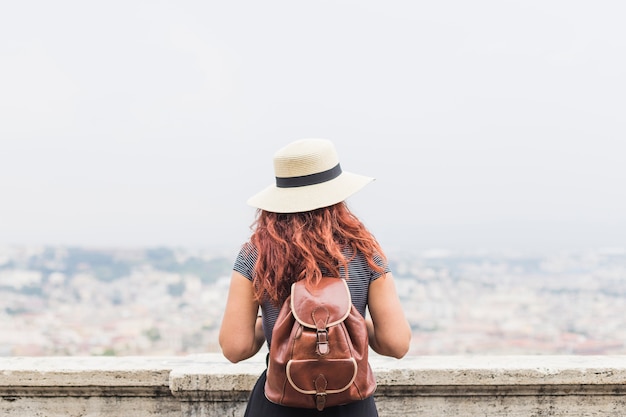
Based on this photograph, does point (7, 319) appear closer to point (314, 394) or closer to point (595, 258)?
point (314, 394)

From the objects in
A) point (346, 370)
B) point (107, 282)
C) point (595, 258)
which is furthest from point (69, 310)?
point (346, 370)

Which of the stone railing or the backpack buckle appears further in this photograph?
the stone railing

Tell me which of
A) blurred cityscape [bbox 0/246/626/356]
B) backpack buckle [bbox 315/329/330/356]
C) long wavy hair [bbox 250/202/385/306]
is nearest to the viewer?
backpack buckle [bbox 315/329/330/356]

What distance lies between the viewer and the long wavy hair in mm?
2053

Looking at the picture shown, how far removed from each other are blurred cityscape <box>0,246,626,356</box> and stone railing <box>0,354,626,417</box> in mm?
32965

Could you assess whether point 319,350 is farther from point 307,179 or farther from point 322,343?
point 307,179

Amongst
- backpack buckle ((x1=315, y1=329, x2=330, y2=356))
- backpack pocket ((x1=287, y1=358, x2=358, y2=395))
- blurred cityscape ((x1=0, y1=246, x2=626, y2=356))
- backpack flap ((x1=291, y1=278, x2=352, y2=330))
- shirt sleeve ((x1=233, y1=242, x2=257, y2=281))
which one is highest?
shirt sleeve ((x1=233, y1=242, x2=257, y2=281))

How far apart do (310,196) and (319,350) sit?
494mm

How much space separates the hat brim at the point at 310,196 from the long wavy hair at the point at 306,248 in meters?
0.05

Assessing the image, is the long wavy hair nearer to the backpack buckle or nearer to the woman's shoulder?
the woman's shoulder

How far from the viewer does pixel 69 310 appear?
55.2 m

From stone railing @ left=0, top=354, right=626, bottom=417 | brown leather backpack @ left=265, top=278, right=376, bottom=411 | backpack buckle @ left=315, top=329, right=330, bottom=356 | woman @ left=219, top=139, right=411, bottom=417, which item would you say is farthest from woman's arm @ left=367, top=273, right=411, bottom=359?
stone railing @ left=0, top=354, right=626, bottom=417

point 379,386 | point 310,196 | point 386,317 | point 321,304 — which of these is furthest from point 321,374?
point 379,386

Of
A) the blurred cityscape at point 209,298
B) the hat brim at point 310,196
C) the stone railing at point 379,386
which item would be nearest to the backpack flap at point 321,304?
the hat brim at point 310,196
